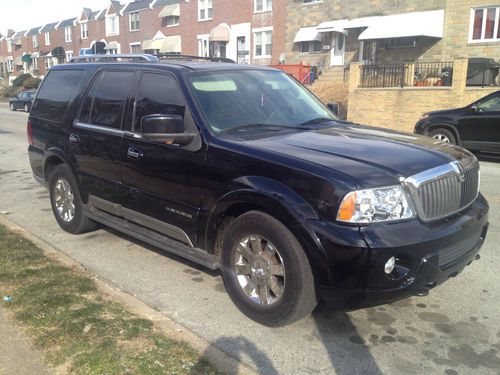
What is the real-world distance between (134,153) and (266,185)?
1614mm

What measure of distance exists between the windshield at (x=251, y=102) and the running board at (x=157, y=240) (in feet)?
3.40

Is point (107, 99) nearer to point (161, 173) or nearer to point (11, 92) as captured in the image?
point (161, 173)

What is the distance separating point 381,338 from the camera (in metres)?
3.58

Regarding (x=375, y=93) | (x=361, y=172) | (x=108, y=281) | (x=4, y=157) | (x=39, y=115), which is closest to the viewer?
(x=361, y=172)

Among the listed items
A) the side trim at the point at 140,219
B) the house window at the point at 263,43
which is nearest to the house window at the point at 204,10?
the house window at the point at 263,43

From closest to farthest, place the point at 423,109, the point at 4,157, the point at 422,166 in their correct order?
the point at 422,166 → the point at 4,157 → the point at 423,109

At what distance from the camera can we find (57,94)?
5980 mm

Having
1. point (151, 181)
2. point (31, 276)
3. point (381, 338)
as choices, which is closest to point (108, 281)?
point (31, 276)

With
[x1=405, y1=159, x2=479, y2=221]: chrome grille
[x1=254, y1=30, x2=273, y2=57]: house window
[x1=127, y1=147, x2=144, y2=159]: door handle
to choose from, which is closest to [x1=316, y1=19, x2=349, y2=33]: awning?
[x1=254, y1=30, x2=273, y2=57]: house window

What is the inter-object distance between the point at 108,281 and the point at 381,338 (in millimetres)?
2437

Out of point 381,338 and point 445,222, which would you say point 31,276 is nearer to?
point 381,338

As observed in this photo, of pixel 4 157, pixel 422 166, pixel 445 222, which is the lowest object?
pixel 4 157

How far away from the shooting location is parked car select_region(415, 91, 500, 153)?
11203 millimetres

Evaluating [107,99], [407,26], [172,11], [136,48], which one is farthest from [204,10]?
[107,99]
